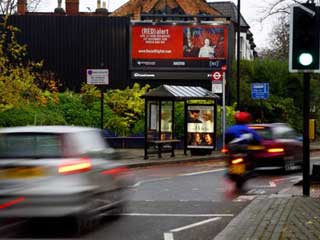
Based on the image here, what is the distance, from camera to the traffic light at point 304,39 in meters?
13.4

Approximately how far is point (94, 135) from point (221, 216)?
270cm

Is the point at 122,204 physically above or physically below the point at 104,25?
below

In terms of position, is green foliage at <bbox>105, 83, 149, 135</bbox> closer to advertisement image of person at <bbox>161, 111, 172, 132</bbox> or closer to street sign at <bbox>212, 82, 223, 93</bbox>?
street sign at <bbox>212, 82, 223, 93</bbox>

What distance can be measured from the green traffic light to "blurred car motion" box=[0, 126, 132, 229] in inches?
182

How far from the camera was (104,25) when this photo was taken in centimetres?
4169

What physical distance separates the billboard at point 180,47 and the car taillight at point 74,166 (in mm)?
30183

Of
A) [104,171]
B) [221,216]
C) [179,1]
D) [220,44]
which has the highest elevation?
[179,1]

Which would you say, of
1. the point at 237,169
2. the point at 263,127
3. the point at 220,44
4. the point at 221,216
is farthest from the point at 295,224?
the point at 220,44

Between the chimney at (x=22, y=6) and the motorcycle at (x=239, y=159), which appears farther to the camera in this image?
the chimney at (x=22, y=6)

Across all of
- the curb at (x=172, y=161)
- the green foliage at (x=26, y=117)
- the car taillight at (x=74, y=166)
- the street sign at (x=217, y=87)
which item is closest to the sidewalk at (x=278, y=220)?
the car taillight at (x=74, y=166)

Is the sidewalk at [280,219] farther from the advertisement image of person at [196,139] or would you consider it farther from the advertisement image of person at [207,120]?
the advertisement image of person at [207,120]

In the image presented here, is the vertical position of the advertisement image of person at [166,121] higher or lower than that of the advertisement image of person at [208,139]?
higher

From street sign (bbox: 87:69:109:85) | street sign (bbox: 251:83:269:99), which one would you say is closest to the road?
street sign (bbox: 87:69:109:85)

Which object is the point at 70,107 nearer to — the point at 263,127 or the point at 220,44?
the point at 220,44
